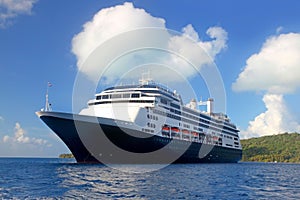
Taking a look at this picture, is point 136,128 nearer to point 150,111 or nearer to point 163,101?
point 150,111

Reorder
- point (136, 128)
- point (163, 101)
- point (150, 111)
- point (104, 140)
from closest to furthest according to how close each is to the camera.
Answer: point (104, 140), point (136, 128), point (150, 111), point (163, 101)

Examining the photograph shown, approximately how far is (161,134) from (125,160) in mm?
10564

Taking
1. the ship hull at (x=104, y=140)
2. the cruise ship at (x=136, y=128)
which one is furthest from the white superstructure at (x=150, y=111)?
the ship hull at (x=104, y=140)

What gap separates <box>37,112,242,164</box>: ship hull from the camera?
44.3 m

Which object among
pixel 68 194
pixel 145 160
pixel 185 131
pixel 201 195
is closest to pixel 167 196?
pixel 201 195

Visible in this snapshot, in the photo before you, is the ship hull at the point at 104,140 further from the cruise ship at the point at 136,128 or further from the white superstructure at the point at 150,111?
the white superstructure at the point at 150,111

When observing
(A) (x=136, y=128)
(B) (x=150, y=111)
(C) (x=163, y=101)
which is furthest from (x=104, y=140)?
(C) (x=163, y=101)

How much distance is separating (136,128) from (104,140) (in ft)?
19.3

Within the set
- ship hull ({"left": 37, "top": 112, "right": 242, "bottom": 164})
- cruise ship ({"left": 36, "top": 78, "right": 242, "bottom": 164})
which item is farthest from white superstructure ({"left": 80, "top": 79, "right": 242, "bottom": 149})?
ship hull ({"left": 37, "top": 112, "right": 242, "bottom": 164})

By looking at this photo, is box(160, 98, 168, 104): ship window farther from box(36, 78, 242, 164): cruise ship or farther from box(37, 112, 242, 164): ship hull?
box(37, 112, 242, 164): ship hull

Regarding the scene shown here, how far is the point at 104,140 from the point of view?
154ft

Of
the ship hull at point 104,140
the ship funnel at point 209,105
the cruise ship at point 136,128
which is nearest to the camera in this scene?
the ship hull at point 104,140

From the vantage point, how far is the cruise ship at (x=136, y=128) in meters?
45.6

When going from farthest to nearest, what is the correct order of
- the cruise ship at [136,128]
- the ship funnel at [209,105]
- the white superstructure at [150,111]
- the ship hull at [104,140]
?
the ship funnel at [209,105] → the white superstructure at [150,111] → the cruise ship at [136,128] → the ship hull at [104,140]
